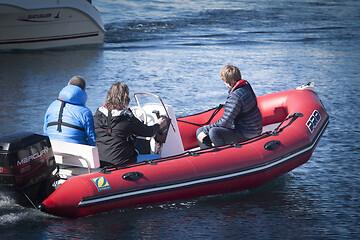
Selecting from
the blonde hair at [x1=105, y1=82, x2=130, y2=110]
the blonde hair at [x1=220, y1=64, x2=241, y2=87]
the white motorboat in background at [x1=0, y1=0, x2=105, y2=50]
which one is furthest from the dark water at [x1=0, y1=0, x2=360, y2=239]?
the blonde hair at [x1=220, y1=64, x2=241, y2=87]

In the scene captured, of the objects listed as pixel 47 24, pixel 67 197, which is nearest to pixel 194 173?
pixel 67 197

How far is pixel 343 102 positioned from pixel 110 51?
6298mm

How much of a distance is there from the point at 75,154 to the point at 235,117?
142cm

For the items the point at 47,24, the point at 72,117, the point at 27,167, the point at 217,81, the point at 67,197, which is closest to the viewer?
the point at 27,167

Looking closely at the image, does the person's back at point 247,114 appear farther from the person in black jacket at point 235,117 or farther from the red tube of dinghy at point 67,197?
the red tube of dinghy at point 67,197

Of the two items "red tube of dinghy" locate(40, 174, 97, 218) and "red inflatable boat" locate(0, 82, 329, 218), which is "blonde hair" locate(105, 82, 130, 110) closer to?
"red inflatable boat" locate(0, 82, 329, 218)

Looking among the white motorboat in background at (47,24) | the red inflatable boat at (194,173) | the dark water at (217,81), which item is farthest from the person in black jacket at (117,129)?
the white motorboat in background at (47,24)

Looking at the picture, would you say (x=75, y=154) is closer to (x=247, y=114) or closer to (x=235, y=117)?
(x=235, y=117)

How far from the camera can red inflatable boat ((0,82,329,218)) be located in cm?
420

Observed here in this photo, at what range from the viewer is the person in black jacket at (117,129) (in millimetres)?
4281

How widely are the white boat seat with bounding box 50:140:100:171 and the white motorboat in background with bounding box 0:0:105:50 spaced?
791 cm

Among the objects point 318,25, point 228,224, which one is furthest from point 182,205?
point 318,25

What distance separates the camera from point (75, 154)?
427 centimetres

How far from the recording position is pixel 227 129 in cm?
498
